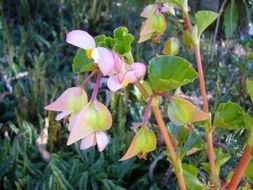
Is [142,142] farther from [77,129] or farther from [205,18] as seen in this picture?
[205,18]

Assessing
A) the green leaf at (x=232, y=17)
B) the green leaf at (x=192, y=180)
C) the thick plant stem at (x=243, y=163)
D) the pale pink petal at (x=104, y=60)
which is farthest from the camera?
the green leaf at (x=232, y=17)

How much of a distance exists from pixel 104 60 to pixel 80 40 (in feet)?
0.14

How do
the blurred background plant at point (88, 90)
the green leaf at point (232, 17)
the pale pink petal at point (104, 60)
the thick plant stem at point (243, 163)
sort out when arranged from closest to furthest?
the pale pink petal at point (104, 60), the thick plant stem at point (243, 163), the blurred background plant at point (88, 90), the green leaf at point (232, 17)

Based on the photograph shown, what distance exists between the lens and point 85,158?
1.02 meters

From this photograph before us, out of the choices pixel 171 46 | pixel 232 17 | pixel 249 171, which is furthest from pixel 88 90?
pixel 249 171

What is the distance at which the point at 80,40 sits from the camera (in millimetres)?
361

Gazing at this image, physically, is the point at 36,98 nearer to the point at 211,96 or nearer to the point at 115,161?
the point at 115,161

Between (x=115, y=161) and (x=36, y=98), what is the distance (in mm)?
408

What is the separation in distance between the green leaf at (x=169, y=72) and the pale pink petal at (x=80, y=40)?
0.08 meters

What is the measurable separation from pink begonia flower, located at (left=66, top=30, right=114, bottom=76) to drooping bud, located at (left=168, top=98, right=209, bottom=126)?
9 centimetres

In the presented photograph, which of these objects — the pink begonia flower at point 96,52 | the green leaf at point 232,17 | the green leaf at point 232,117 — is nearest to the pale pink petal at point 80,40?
the pink begonia flower at point 96,52

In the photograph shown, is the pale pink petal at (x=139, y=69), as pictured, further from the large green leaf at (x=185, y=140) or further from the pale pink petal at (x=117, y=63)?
the large green leaf at (x=185, y=140)

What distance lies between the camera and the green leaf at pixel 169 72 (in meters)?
0.37

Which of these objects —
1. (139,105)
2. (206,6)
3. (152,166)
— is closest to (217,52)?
(206,6)
